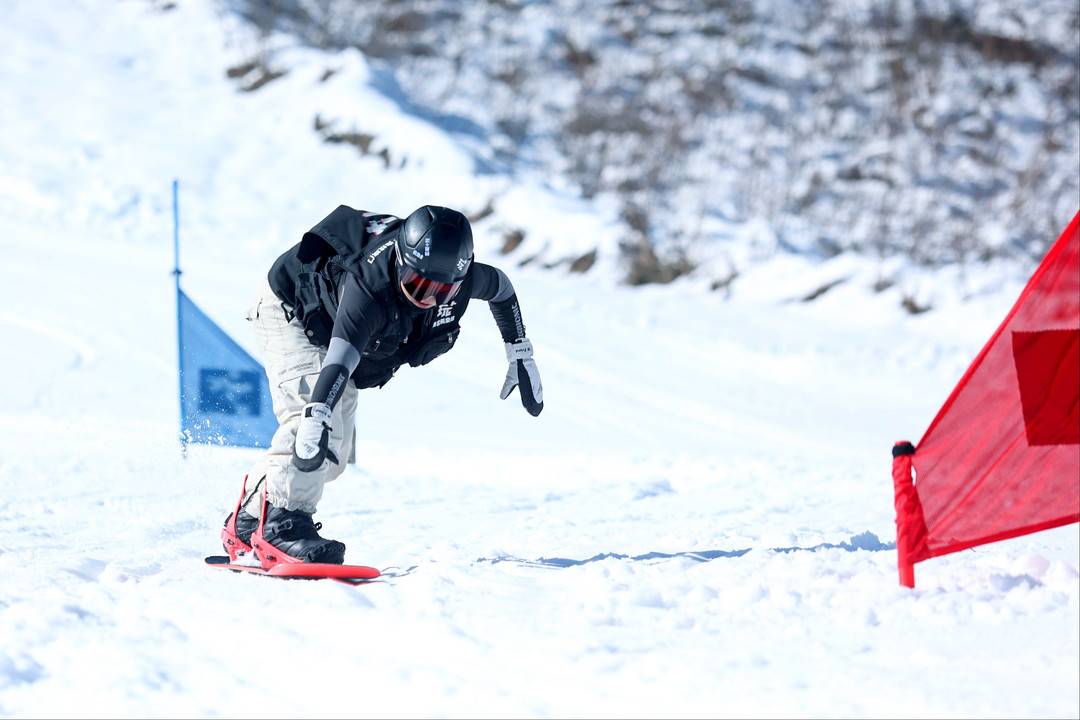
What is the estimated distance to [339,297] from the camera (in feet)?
14.3

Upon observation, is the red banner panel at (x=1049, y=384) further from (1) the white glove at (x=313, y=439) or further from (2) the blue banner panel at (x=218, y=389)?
(2) the blue banner panel at (x=218, y=389)

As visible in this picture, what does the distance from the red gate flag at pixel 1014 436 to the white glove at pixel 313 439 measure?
1.96m

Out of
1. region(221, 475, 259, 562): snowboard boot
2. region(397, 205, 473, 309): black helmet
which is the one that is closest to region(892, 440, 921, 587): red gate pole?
region(397, 205, 473, 309): black helmet

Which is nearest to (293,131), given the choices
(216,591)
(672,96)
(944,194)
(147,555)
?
(672,96)

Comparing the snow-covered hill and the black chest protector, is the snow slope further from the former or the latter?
the snow-covered hill

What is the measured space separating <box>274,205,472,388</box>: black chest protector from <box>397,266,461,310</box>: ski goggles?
0.08 m

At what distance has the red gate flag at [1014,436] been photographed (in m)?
3.23

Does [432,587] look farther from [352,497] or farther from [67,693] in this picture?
[352,497]

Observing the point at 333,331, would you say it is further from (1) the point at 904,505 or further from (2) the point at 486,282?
(1) the point at 904,505

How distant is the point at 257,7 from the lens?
26.5 metres

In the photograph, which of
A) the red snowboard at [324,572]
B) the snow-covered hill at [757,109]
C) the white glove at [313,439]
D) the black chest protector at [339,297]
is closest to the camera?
the white glove at [313,439]

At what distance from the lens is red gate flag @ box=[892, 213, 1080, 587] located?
127 inches

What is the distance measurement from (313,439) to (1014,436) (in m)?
2.31

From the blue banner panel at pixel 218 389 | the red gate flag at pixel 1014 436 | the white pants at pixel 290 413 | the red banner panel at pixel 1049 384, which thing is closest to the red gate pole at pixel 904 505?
the red gate flag at pixel 1014 436
